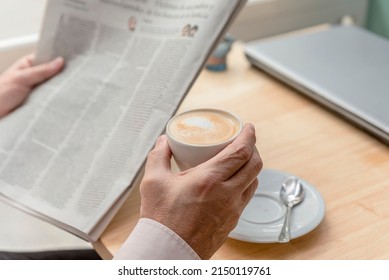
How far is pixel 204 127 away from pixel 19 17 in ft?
3.01

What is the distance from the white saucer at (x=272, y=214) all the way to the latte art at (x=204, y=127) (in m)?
0.13

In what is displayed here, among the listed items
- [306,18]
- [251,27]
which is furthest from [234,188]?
[306,18]

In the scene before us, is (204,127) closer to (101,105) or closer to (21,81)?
(101,105)

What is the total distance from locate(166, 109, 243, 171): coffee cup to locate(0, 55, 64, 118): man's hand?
0.37 meters

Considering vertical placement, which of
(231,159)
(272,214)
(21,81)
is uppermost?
(231,159)

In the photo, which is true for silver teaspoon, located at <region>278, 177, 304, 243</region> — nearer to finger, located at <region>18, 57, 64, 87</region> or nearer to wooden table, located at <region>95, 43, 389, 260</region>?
wooden table, located at <region>95, 43, 389, 260</region>

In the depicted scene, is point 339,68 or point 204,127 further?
point 339,68

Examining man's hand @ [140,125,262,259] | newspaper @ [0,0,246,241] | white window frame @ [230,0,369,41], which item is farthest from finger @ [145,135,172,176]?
white window frame @ [230,0,369,41]

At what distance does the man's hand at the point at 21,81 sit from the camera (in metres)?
0.94

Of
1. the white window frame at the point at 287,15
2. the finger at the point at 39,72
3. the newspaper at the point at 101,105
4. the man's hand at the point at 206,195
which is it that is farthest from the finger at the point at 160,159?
the white window frame at the point at 287,15

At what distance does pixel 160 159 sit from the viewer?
2.18ft

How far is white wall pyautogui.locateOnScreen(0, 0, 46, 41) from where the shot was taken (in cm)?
138

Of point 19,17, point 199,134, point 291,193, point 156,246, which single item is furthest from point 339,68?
point 19,17
